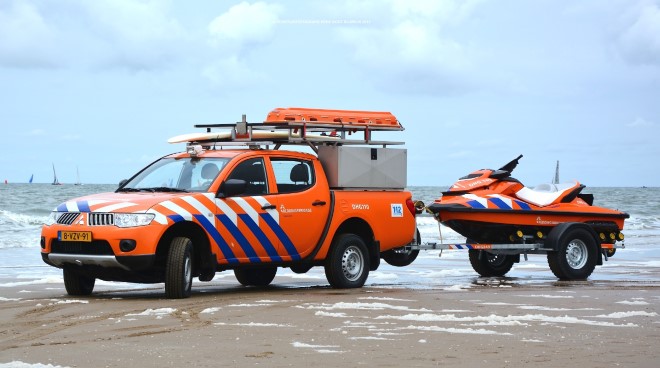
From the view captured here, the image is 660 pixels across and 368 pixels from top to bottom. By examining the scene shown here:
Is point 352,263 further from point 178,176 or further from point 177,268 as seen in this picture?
point 177,268

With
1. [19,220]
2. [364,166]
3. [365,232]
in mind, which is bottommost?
[365,232]

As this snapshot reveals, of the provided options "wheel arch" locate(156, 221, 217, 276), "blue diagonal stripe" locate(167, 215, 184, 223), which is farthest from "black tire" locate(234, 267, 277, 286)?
"blue diagonal stripe" locate(167, 215, 184, 223)

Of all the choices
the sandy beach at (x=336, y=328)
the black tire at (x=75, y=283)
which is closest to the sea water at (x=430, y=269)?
the black tire at (x=75, y=283)

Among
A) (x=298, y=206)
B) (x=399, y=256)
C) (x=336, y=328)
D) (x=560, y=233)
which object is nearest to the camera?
(x=336, y=328)

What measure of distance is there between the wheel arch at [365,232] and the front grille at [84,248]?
3.32 m

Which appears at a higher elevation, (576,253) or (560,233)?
(560,233)

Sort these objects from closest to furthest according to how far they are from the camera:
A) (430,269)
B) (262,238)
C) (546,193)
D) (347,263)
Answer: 1. (262,238)
2. (347,263)
3. (546,193)
4. (430,269)

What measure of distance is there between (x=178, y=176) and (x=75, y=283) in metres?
1.69

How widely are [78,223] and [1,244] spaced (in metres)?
15.6

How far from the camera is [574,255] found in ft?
54.1

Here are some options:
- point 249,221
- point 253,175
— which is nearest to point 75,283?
point 249,221

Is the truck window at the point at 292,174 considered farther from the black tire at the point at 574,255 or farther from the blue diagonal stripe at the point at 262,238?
the black tire at the point at 574,255

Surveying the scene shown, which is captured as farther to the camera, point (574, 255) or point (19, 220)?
point (19, 220)

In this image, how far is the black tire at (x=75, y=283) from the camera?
13141 mm
